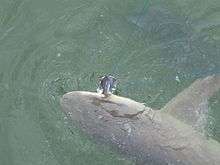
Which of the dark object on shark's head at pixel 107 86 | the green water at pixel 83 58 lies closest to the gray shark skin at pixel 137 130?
the dark object on shark's head at pixel 107 86

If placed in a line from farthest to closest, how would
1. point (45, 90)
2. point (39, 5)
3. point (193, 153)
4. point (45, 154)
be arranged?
point (39, 5) → point (45, 90) → point (45, 154) → point (193, 153)

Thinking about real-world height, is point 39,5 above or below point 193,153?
above

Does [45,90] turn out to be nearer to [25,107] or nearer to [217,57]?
[25,107]

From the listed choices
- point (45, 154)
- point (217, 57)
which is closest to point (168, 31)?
point (217, 57)

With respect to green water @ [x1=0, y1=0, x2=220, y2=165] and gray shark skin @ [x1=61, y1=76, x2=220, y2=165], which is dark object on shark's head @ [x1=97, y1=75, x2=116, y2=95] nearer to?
gray shark skin @ [x1=61, y1=76, x2=220, y2=165]

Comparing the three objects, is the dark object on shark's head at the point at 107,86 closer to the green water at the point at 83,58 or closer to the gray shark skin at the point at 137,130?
the gray shark skin at the point at 137,130
